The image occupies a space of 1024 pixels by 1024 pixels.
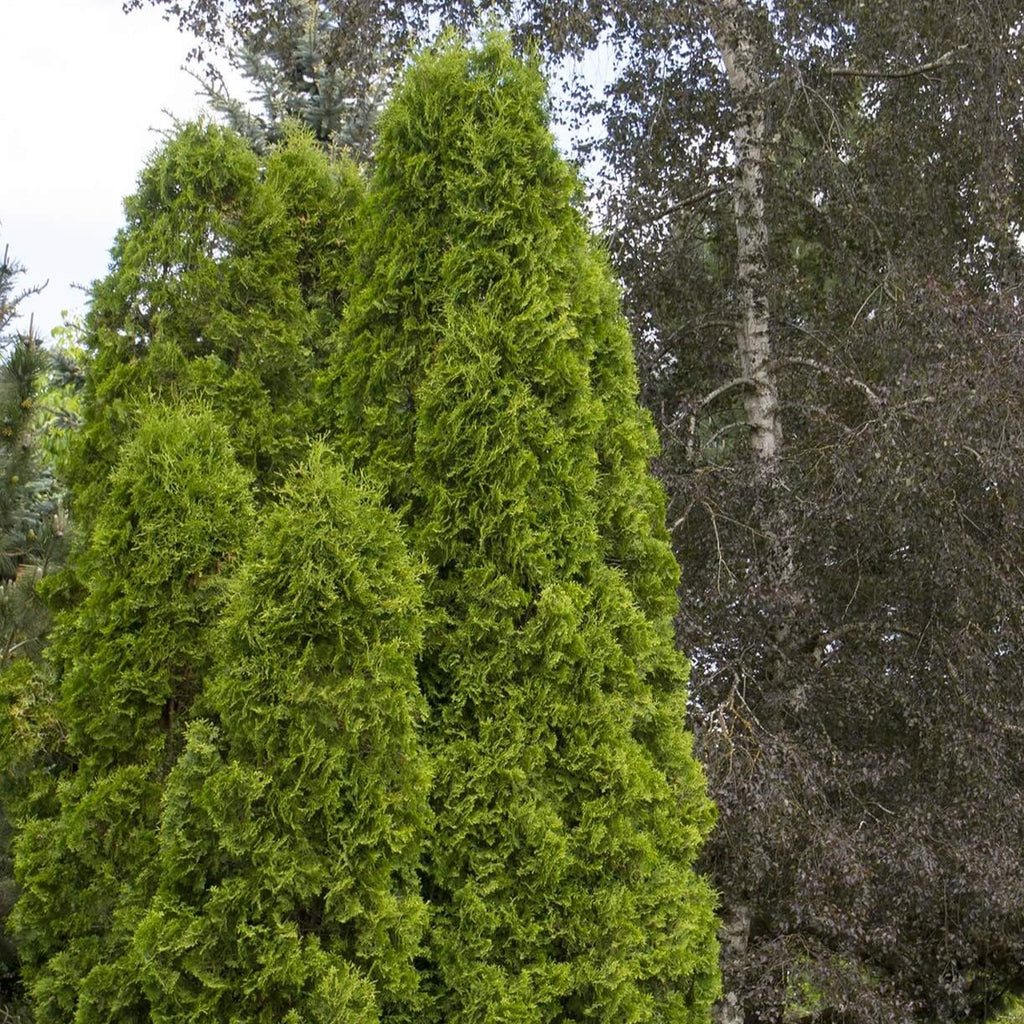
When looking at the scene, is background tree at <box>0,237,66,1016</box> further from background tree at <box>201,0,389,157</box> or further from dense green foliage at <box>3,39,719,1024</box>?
background tree at <box>201,0,389,157</box>

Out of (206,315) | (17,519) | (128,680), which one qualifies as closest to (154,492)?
(128,680)

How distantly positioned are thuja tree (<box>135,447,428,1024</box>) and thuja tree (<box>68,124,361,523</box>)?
4.10ft

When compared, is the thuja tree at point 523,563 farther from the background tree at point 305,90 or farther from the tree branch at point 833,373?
the background tree at point 305,90

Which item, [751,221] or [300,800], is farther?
[751,221]

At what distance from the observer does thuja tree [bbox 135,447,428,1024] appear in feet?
11.3

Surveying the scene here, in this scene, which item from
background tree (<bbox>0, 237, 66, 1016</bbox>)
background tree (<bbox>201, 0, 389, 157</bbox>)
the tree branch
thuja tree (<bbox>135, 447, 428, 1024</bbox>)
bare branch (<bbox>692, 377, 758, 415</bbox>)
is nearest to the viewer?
thuja tree (<bbox>135, 447, 428, 1024</bbox>)

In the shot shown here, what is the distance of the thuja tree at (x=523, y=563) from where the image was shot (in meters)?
3.86

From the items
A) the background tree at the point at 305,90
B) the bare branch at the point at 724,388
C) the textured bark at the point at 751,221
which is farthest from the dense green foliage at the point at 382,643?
the background tree at the point at 305,90

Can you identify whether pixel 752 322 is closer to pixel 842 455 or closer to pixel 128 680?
pixel 842 455

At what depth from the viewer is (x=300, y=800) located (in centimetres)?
349

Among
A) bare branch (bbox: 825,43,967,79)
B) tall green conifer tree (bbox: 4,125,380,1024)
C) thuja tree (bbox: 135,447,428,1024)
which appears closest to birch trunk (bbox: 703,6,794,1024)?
bare branch (bbox: 825,43,967,79)

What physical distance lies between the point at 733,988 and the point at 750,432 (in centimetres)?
321

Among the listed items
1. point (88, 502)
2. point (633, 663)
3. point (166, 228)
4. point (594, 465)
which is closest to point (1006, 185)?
point (594, 465)

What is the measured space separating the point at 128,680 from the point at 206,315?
1.63 metres
